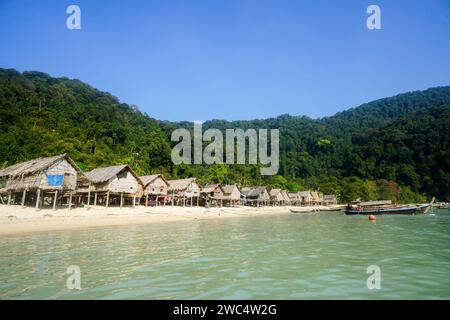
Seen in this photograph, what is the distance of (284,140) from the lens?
136 meters

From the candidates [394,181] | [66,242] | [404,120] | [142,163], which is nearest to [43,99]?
[142,163]

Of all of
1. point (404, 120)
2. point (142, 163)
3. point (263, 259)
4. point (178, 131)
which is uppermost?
point (404, 120)

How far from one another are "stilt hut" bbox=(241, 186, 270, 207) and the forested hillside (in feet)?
27.0

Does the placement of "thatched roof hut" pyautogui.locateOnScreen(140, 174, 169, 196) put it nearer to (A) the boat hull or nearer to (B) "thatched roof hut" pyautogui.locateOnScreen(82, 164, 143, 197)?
(B) "thatched roof hut" pyautogui.locateOnScreen(82, 164, 143, 197)

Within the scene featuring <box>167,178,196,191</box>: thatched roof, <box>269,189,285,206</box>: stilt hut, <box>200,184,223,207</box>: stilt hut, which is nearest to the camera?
<box>167,178,196,191</box>: thatched roof

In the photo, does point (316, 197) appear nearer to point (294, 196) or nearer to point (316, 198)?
point (316, 198)

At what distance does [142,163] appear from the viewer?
63219mm

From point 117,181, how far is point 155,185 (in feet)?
23.9

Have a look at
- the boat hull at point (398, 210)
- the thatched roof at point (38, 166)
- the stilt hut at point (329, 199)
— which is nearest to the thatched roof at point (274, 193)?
the stilt hut at point (329, 199)

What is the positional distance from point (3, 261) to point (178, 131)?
7945cm

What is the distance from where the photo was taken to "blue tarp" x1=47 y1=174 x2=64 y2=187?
83.7ft

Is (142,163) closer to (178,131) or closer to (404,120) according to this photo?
(178,131)

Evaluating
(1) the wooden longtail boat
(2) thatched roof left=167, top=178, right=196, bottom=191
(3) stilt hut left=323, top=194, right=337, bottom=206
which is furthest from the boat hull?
(3) stilt hut left=323, top=194, right=337, bottom=206

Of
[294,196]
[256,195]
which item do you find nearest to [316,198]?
[294,196]
